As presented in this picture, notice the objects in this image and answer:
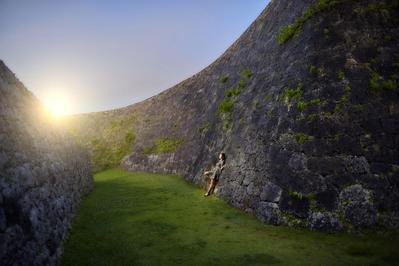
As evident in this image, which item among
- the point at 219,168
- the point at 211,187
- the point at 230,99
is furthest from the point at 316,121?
the point at 230,99

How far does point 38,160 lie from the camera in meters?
7.79

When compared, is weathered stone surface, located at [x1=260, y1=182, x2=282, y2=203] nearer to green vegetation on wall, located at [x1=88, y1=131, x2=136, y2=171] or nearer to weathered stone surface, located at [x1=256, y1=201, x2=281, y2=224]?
weathered stone surface, located at [x1=256, y1=201, x2=281, y2=224]

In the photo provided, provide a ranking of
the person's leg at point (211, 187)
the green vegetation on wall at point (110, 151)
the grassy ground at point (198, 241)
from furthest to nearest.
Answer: the green vegetation on wall at point (110, 151) → the person's leg at point (211, 187) → the grassy ground at point (198, 241)

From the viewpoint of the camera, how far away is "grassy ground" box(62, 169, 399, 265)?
721 cm

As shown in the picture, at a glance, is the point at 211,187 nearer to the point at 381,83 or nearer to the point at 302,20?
the point at 381,83

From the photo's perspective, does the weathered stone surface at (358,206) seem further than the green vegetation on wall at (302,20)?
No

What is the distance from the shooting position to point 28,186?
6324mm

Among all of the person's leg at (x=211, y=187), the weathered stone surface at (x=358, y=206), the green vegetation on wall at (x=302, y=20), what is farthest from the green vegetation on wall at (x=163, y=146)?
the weathered stone surface at (x=358, y=206)

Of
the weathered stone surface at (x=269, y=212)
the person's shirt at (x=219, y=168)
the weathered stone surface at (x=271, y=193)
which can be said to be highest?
the person's shirt at (x=219, y=168)

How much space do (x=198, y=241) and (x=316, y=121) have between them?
522cm

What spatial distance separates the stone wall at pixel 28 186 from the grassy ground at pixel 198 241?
90 centimetres

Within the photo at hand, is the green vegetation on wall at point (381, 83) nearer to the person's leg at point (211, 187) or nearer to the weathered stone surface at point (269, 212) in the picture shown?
the weathered stone surface at point (269, 212)

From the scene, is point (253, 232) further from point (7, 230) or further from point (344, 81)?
point (7, 230)

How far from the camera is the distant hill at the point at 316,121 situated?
29.2 ft
